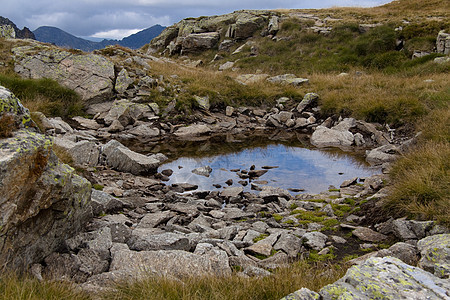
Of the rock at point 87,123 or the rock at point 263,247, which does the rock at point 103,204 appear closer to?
the rock at point 263,247

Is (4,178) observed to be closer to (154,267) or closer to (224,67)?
(154,267)

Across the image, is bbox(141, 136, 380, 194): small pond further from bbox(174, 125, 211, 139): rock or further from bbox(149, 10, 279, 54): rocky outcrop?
bbox(149, 10, 279, 54): rocky outcrop

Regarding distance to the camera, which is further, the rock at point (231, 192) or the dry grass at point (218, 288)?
the rock at point (231, 192)

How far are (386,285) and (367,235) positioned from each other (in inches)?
149

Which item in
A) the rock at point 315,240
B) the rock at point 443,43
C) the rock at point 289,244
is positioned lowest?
the rock at point 315,240

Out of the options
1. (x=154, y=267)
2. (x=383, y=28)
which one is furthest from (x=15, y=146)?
(x=383, y=28)

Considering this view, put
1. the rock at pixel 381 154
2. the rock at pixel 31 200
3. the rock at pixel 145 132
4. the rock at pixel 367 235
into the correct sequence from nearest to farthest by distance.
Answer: the rock at pixel 31 200
the rock at pixel 367 235
the rock at pixel 381 154
the rock at pixel 145 132

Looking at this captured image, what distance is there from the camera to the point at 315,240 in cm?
635

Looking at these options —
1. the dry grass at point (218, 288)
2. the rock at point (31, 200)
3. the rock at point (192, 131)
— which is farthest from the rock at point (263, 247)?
the rock at point (192, 131)

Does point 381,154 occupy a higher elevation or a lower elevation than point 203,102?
lower

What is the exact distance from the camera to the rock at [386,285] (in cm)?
302

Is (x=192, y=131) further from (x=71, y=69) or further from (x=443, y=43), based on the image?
(x=443, y=43)

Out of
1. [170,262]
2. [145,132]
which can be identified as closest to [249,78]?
[145,132]

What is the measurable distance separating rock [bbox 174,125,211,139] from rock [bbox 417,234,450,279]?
14.7m
